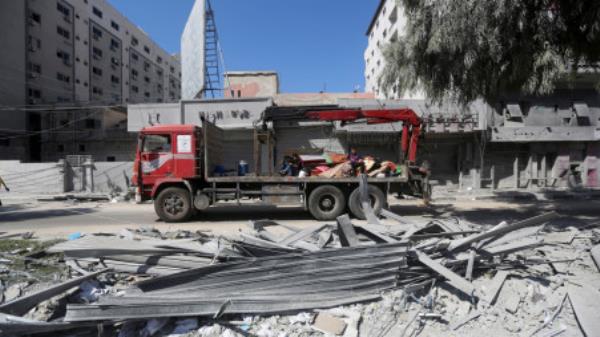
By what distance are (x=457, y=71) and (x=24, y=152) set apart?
3506cm

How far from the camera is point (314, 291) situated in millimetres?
3518

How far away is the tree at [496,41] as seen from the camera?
6.07m

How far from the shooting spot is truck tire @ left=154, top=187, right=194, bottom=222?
357 inches

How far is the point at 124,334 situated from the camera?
9.96 ft

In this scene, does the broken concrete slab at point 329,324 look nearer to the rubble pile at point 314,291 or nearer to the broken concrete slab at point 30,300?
the rubble pile at point 314,291

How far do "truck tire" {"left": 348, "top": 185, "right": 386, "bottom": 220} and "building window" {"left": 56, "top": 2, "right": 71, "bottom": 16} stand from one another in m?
41.6

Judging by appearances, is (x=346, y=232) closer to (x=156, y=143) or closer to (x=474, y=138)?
(x=156, y=143)

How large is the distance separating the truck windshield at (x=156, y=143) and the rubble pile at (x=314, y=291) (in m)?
5.26

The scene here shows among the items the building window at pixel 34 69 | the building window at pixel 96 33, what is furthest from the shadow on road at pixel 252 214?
the building window at pixel 96 33

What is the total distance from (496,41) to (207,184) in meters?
8.53

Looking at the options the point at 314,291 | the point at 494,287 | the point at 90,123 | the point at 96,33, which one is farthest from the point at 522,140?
the point at 96,33

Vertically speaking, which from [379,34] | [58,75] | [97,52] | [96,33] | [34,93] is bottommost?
[34,93]

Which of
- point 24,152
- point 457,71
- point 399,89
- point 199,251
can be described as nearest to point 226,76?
point 24,152

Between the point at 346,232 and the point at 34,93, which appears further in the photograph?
the point at 34,93
